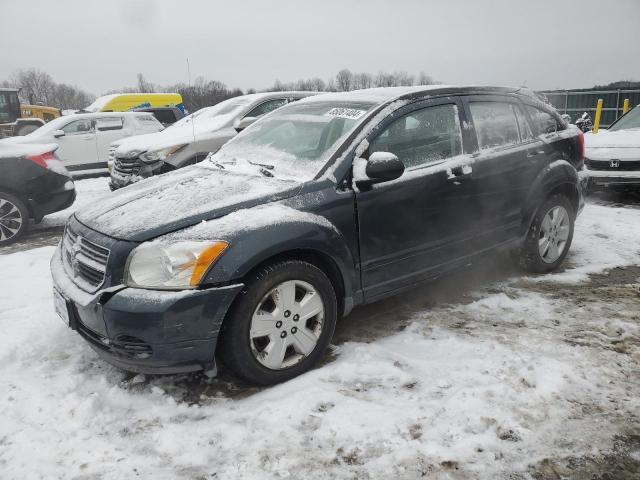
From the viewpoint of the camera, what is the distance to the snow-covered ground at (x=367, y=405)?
7.88ft

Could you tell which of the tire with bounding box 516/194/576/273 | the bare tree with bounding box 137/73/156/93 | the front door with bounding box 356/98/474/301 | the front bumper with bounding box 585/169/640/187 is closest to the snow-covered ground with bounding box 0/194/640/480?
the front door with bounding box 356/98/474/301

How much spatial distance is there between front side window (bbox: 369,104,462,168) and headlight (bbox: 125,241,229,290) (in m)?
1.36

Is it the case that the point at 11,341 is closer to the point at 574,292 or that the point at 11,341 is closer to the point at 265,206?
the point at 265,206

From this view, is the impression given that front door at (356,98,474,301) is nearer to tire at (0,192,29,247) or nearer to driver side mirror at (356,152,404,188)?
driver side mirror at (356,152,404,188)

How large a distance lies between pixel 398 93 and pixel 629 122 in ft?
24.1

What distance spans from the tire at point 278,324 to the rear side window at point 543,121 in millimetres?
2760

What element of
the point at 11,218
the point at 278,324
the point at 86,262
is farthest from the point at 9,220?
the point at 278,324

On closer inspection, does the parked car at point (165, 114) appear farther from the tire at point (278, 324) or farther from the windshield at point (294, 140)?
the tire at point (278, 324)

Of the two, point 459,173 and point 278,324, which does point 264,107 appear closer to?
point 459,173

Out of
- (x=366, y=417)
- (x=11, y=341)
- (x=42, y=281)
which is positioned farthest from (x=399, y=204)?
(x=42, y=281)

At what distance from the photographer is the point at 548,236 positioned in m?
4.75

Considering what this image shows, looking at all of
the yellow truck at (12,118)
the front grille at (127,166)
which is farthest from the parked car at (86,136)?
the yellow truck at (12,118)

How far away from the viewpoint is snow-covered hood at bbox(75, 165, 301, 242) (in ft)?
9.48

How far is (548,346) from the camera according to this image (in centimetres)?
341
